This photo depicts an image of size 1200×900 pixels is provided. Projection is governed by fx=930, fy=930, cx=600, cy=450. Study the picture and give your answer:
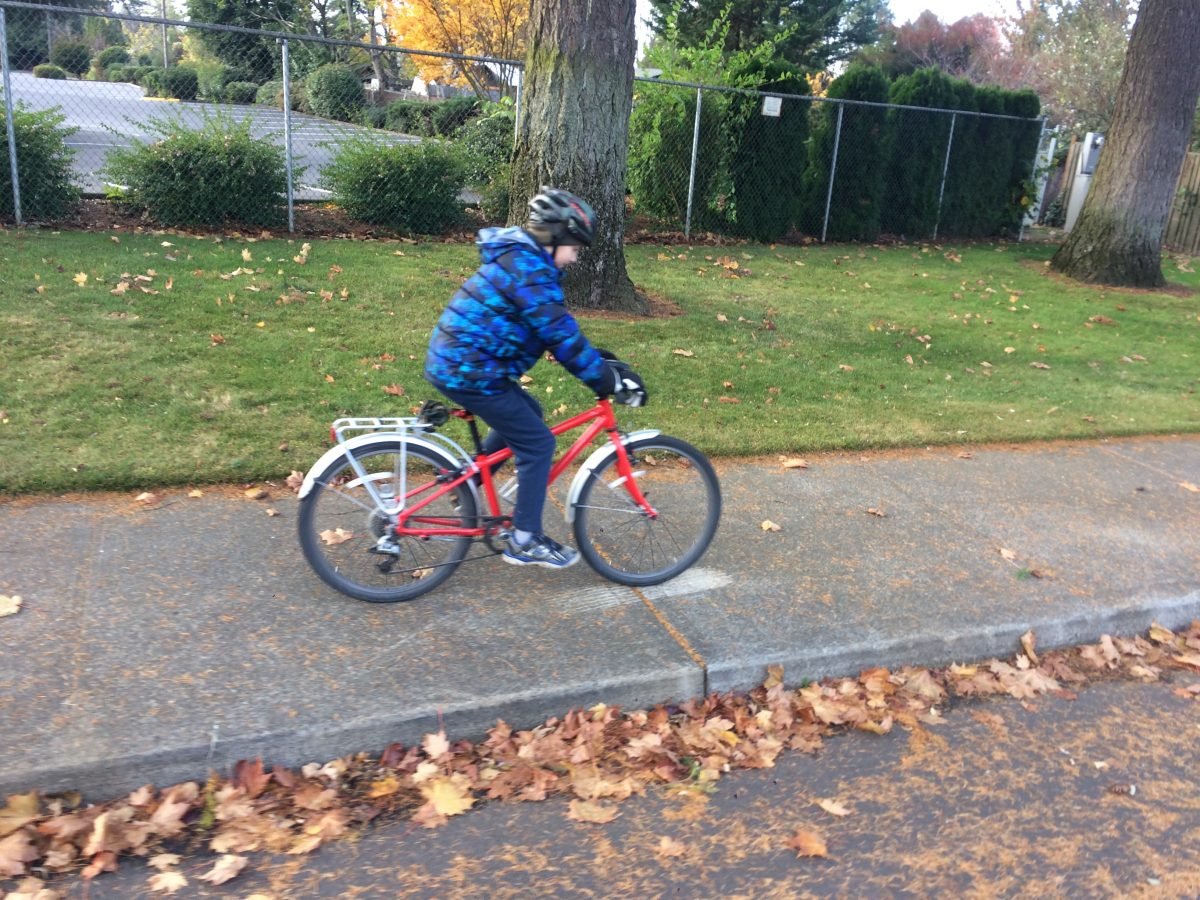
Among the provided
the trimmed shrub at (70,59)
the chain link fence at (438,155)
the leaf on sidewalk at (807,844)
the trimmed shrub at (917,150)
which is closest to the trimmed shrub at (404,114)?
the chain link fence at (438,155)

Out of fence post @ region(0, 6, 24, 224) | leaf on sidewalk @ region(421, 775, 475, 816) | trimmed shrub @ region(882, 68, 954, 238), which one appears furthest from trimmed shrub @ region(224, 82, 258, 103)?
leaf on sidewalk @ region(421, 775, 475, 816)

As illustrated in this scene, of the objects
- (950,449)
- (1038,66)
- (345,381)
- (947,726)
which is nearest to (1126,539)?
(950,449)

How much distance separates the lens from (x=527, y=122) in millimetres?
8617

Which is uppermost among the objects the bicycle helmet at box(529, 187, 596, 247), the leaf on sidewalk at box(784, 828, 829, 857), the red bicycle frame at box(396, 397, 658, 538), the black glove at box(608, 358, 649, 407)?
the bicycle helmet at box(529, 187, 596, 247)

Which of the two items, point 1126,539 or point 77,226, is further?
point 77,226

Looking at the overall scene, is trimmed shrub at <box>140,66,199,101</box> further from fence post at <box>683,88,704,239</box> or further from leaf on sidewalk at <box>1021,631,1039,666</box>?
leaf on sidewalk at <box>1021,631,1039,666</box>

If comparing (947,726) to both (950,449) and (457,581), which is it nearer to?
(457,581)

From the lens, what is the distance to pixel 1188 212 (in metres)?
18.7

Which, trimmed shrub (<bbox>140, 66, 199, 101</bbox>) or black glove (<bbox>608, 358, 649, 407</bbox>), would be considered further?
trimmed shrub (<bbox>140, 66, 199, 101</bbox>)

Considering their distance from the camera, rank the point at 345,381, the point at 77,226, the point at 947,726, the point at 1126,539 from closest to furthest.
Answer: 1. the point at 947,726
2. the point at 1126,539
3. the point at 345,381
4. the point at 77,226

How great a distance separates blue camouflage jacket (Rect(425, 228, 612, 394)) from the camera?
11.9 feet

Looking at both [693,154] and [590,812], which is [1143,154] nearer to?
[693,154]

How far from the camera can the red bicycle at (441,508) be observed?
155 inches

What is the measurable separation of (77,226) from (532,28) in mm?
5437
